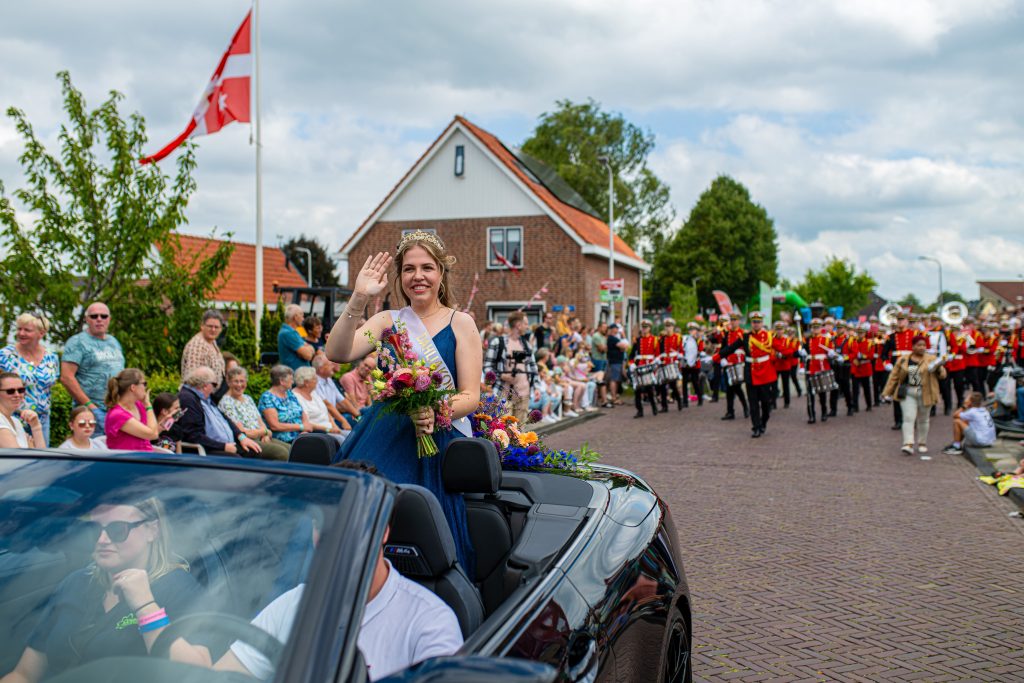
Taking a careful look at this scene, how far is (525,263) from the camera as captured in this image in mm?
36406

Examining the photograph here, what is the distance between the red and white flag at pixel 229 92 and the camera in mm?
16609

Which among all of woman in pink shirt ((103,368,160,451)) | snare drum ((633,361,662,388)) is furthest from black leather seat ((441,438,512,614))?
snare drum ((633,361,662,388))

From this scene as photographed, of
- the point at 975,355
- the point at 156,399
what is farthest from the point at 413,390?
the point at 975,355

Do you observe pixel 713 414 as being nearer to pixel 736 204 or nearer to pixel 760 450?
pixel 760 450

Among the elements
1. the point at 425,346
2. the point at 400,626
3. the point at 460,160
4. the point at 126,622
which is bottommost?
the point at 400,626

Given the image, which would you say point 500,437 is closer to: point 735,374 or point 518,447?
point 518,447

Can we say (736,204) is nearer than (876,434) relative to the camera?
No

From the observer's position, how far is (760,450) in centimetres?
1359

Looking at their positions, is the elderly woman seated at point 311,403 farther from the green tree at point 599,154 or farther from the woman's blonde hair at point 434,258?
the green tree at point 599,154

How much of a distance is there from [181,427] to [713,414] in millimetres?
13565

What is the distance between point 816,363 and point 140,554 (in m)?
17.4

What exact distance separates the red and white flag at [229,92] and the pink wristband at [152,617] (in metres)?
15.6

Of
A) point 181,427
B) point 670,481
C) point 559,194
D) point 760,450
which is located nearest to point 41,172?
point 181,427

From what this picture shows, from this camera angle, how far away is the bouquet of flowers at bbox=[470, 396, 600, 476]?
13.5 feet
